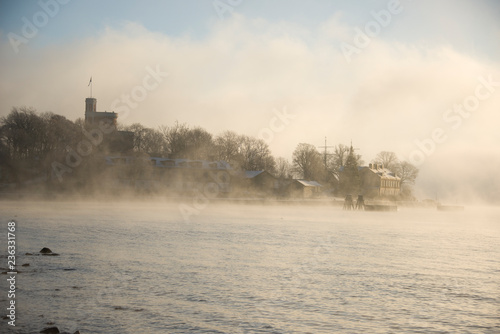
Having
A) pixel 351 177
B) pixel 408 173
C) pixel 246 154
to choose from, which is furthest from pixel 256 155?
pixel 408 173

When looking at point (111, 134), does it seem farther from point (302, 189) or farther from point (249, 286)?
point (249, 286)

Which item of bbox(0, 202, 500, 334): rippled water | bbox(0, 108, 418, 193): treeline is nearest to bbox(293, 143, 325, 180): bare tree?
bbox(0, 108, 418, 193): treeline

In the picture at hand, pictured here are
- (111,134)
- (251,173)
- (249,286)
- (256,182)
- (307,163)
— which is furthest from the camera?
(307,163)

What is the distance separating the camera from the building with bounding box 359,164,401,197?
124250 millimetres

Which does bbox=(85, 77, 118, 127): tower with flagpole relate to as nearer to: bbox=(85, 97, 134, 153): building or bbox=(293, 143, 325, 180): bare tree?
bbox=(85, 97, 134, 153): building

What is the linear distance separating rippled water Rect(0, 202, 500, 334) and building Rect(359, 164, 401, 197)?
330 feet

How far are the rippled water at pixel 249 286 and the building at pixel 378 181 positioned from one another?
101 metres

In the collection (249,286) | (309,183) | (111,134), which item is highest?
(111,134)

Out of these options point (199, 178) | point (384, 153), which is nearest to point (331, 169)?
point (384, 153)

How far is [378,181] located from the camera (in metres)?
127

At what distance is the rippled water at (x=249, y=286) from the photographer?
10.8 metres

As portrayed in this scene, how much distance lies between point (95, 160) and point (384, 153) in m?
92.5

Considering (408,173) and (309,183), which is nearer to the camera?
(309,183)

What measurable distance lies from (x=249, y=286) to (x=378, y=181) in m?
117
